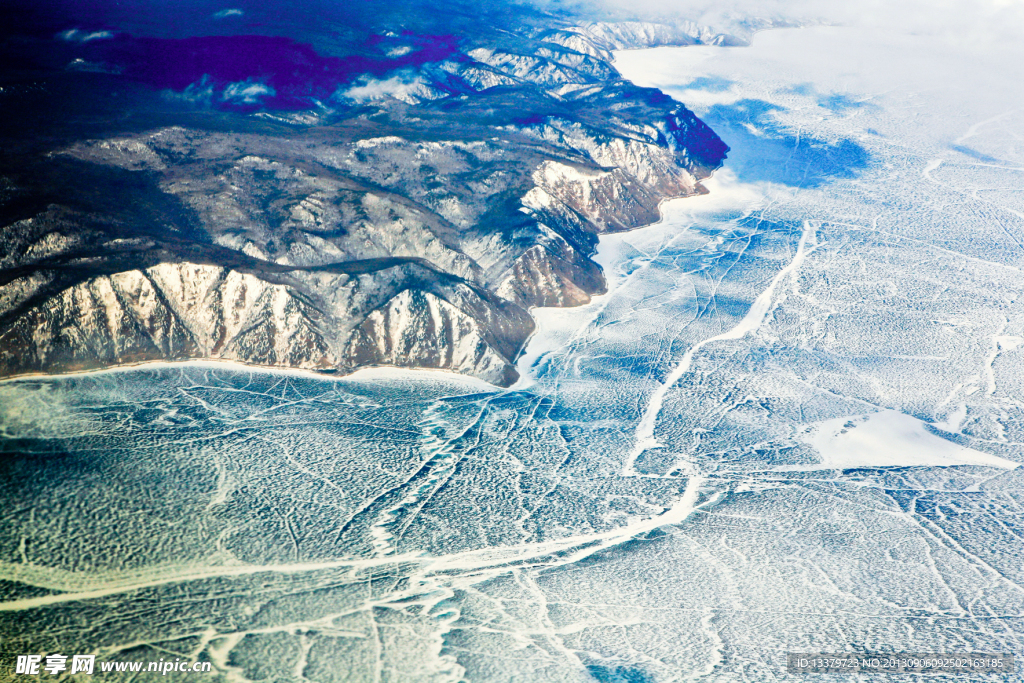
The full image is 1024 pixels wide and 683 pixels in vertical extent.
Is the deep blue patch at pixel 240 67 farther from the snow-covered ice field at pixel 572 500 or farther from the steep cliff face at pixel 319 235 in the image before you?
the snow-covered ice field at pixel 572 500

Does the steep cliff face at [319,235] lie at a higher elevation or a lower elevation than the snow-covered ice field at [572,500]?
higher

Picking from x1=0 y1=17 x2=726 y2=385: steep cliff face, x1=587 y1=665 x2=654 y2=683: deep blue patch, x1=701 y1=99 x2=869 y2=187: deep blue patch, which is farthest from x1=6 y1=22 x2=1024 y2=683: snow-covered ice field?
x1=701 y1=99 x2=869 y2=187: deep blue patch

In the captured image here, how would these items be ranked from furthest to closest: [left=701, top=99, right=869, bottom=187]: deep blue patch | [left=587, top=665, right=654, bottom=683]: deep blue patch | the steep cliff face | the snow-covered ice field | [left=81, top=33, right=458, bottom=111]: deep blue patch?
[left=701, top=99, right=869, bottom=187]: deep blue patch, [left=81, top=33, right=458, bottom=111]: deep blue patch, the steep cliff face, the snow-covered ice field, [left=587, top=665, right=654, bottom=683]: deep blue patch

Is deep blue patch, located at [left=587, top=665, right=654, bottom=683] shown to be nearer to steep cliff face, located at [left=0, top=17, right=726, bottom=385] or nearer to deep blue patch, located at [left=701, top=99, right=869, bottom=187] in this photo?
steep cliff face, located at [left=0, top=17, right=726, bottom=385]

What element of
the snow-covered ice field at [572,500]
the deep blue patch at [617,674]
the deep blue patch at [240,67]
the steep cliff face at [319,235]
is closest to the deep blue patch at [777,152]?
the steep cliff face at [319,235]

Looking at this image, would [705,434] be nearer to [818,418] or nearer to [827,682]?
[818,418]

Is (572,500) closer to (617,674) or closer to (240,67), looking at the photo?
(617,674)

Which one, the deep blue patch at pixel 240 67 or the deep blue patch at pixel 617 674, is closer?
the deep blue patch at pixel 617 674
